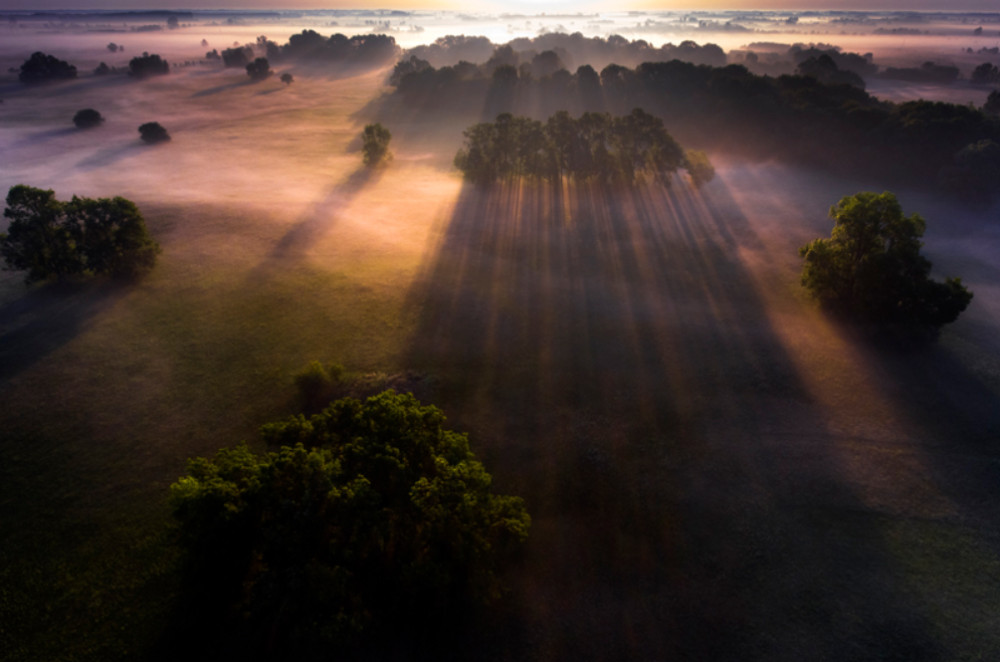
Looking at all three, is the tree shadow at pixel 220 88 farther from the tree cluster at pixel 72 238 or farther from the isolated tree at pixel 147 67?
the tree cluster at pixel 72 238

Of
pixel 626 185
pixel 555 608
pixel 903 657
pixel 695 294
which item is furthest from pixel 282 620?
pixel 626 185

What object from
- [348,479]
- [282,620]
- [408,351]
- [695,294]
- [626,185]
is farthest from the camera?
[626,185]

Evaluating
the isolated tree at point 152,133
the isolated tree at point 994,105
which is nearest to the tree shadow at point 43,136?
the isolated tree at point 152,133

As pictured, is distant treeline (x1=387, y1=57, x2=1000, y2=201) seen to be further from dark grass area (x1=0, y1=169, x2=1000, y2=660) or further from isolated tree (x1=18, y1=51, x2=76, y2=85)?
isolated tree (x1=18, y1=51, x2=76, y2=85)

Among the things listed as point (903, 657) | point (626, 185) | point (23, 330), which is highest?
point (626, 185)

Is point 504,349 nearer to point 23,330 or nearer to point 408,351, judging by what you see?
point 408,351

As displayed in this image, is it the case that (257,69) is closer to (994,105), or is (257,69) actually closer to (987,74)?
(994,105)

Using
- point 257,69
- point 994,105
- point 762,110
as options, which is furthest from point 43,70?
point 994,105

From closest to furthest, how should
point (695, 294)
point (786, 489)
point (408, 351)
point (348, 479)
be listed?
point (348, 479), point (786, 489), point (408, 351), point (695, 294)
